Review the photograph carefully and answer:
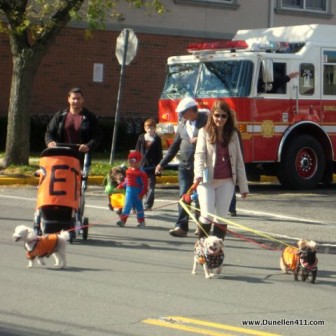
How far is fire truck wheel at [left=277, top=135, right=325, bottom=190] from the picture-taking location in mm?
18562

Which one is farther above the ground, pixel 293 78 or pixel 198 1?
pixel 198 1

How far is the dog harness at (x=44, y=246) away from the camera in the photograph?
31.8 ft

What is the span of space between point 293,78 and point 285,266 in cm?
900

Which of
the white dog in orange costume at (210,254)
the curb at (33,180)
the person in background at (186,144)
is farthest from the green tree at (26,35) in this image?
the white dog in orange costume at (210,254)

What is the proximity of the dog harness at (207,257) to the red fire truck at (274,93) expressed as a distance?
27.3 ft

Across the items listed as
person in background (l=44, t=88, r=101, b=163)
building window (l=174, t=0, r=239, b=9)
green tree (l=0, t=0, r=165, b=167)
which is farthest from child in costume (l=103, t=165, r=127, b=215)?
building window (l=174, t=0, r=239, b=9)

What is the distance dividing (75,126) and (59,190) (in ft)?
3.75

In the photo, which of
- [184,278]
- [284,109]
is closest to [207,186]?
[184,278]

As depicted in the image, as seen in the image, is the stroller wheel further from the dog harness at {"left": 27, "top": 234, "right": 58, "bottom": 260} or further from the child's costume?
the child's costume

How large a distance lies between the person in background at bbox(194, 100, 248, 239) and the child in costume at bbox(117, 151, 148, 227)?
2.96m

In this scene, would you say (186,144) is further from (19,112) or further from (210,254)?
(19,112)

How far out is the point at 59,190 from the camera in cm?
1098

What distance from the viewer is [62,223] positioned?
11.1m

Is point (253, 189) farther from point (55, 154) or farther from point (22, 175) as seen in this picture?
point (55, 154)
